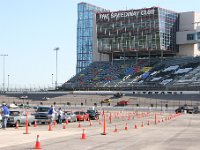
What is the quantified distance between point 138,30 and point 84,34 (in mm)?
64186

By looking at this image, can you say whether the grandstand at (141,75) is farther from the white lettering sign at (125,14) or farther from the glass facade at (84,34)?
the glass facade at (84,34)

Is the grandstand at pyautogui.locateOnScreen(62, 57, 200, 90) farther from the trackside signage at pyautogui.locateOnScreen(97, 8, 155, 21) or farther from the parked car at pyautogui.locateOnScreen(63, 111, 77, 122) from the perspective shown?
the parked car at pyautogui.locateOnScreen(63, 111, 77, 122)

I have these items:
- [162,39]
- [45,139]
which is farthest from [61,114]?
[162,39]

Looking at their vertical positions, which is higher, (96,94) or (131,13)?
(131,13)

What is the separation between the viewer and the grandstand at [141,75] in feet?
339

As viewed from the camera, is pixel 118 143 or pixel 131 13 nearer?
pixel 118 143

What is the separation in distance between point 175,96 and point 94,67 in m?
45.2

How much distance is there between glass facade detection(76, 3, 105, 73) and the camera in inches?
7106

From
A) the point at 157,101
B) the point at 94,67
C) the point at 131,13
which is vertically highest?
the point at 131,13

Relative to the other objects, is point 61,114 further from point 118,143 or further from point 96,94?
point 96,94

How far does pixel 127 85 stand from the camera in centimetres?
11000

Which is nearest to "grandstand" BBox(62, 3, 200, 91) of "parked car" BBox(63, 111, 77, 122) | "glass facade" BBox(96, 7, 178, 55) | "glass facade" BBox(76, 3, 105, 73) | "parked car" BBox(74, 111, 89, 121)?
"glass facade" BBox(96, 7, 178, 55)

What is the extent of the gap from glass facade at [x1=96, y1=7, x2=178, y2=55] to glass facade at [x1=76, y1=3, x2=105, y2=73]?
173 feet

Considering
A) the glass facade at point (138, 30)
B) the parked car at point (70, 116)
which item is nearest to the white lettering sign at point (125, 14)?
the glass facade at point (138, 30)
